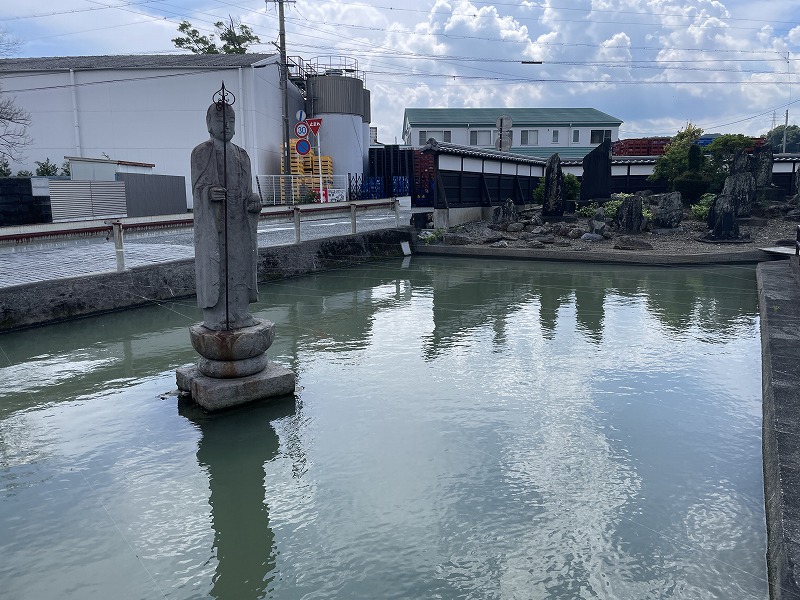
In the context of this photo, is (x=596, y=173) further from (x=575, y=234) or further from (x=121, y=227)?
(x=121, y=227)

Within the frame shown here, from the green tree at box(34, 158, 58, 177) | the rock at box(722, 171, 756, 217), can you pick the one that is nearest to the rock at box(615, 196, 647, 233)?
the rock at box(722, 171, 756, 217)

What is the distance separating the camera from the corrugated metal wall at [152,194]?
1844 centimetres

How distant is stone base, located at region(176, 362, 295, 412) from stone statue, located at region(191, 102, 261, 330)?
0.50 metres

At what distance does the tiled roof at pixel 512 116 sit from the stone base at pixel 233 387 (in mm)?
36535

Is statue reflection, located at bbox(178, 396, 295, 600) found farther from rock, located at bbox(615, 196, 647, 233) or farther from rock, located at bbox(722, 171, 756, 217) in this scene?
rock, located at bbox(722, 171, 756, 217)

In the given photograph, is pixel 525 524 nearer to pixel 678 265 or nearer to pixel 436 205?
pixel 678 265

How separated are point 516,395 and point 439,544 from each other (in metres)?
2.54

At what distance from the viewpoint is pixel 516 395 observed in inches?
222

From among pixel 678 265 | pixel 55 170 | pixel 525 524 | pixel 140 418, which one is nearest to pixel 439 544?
pixel 525 524

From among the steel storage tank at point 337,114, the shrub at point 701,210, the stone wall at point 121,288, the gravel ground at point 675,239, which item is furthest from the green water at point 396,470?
the steel storage tank at point 337,114

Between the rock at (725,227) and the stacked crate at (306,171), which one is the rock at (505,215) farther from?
the stacked crate at (306,171)

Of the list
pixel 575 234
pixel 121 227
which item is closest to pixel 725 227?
pixel 575 234

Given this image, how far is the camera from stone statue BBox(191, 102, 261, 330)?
521 cm

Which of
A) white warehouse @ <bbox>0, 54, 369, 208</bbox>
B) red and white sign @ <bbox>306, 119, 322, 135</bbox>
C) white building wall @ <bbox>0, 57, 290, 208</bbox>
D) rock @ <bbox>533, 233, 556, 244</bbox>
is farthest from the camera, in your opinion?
red and white sign @ <bbox>306, 119, 322, 135</bbox>
